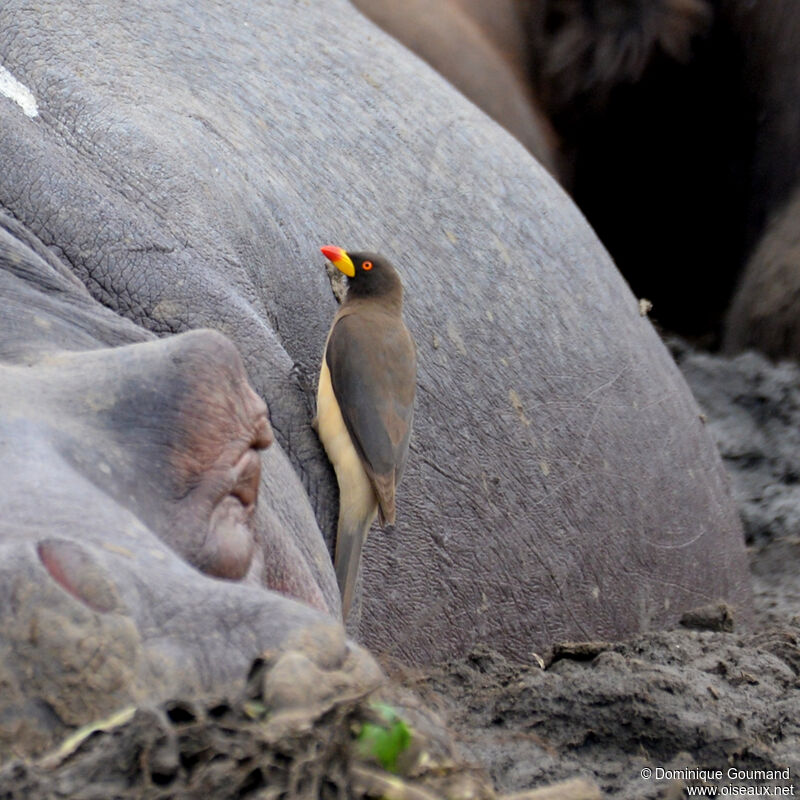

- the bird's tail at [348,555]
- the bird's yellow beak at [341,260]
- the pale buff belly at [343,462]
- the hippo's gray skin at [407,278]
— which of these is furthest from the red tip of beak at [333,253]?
the bird's tail at [348,555]

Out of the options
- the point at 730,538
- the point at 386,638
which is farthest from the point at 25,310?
the point at 730,538

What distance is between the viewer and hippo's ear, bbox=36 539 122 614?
1000mm

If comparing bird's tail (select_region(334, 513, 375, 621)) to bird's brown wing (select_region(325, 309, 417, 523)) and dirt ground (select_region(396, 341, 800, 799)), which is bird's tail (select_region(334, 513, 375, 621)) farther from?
dirt ground (select_region(396, 341, 800, 799))

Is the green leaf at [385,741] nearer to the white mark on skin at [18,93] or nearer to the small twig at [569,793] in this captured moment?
the small twig at [569,793]

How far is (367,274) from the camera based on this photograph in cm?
216

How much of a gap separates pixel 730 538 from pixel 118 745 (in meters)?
2.44

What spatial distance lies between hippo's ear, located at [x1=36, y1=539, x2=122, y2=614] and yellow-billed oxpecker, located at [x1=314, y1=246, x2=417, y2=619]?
98 cm

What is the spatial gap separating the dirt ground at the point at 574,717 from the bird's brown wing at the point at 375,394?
0.32 metres

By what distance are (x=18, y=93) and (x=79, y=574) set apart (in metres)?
1.33

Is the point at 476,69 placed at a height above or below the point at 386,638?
above

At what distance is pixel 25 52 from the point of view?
2215 millimetres

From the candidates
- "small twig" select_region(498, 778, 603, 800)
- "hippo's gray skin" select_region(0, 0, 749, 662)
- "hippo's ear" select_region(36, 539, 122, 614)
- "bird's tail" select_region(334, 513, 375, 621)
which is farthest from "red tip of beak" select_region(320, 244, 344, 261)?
"small twig" select_region(498, 778, 603, 800)

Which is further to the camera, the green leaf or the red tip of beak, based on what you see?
the red tip of beak

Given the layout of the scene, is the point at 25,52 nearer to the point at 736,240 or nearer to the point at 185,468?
the point at 185,468
